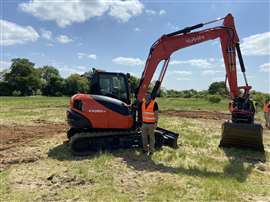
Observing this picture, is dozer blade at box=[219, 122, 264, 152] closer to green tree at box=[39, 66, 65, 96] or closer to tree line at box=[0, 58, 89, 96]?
tree line at box=[0, 58, 89, 96]

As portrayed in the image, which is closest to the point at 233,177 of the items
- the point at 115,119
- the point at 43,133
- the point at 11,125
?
the point at 115,119

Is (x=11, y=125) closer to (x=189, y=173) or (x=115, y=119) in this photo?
(x=115, y=119)

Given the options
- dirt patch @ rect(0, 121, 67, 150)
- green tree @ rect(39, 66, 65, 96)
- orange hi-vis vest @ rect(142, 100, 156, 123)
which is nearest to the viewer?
orange hi-vis vest @ rect(142, 100, 156, 123)

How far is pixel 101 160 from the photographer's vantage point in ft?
26.1

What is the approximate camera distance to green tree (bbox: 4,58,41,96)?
251 ft

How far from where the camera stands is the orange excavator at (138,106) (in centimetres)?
909

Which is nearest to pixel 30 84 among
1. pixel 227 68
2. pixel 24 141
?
pixel 24 141

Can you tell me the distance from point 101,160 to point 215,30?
548cm

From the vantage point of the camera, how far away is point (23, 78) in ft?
251

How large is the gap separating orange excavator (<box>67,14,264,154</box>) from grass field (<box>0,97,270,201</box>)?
44cm

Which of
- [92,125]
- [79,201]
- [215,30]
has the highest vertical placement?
[215,30]

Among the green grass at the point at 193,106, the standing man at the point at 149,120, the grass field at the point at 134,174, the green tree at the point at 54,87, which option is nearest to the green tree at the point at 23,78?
the green tree at the point at 54,87

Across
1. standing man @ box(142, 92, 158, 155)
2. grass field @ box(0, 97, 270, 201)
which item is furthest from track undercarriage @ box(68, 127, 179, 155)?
standing man @ box(142, 92, 158, 155)

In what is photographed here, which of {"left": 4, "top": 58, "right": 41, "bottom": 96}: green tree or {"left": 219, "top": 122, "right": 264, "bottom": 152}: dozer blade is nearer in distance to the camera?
{"left": 219, "top": 122, "right": 264, "bottom": 152}: dozer blade
